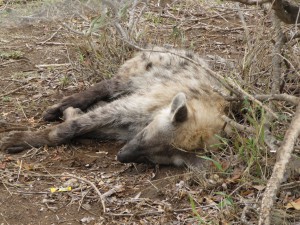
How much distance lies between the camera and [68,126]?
333cm

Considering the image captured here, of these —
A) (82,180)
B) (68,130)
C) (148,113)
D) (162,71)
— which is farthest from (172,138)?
(162,71)

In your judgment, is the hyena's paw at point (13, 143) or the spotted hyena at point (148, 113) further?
the hyena's paw at point (13, 143)

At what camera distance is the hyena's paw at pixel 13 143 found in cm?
320

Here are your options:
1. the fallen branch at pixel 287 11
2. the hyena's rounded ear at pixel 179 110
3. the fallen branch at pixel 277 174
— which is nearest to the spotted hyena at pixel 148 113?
the hyena's rounded ear at pixel 179 110

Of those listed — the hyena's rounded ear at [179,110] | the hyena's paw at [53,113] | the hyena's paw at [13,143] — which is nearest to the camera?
the hyena's rounded ear at [179,110]

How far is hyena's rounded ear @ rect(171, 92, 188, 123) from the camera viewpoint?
303 centimetres

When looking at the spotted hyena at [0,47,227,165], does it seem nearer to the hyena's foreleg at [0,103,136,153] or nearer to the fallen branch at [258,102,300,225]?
the hyena's foreleg at [0,103,136,153]

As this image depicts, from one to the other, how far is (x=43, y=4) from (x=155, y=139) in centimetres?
267

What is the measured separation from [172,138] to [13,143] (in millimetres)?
997

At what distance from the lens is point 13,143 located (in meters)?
3.21

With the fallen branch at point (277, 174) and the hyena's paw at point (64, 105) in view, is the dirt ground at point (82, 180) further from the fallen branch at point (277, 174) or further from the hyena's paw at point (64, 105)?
the fallen branch at point (277, 174)

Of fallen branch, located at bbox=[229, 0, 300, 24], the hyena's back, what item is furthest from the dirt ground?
fallen branch, located at bbox=[229, 0, 300, 24]

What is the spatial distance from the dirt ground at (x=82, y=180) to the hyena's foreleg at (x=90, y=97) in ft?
0.36

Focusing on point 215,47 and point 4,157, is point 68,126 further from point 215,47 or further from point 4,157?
point 215,47
